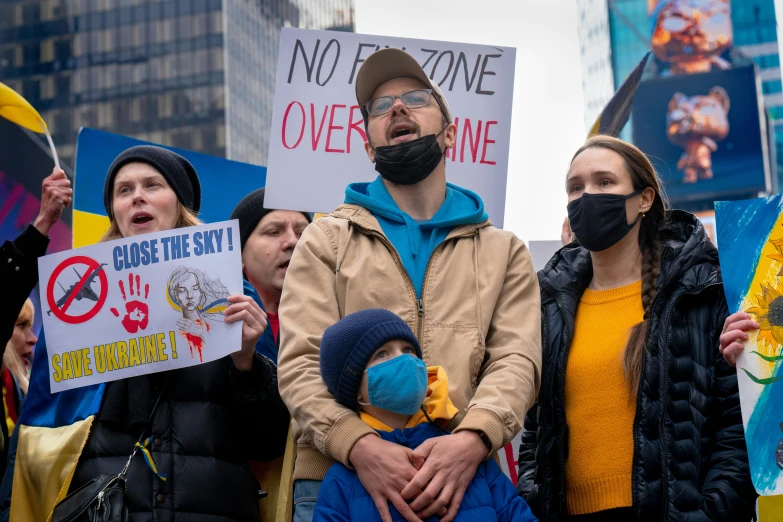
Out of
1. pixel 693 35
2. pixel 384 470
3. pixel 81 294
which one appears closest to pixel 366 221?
pixel 384 470

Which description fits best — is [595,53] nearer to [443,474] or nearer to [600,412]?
[600,412]

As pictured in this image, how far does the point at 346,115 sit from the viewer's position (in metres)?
5.54

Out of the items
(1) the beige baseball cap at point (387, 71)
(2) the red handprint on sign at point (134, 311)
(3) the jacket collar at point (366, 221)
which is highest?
(1) the beige baseball cap at point (387, 71)

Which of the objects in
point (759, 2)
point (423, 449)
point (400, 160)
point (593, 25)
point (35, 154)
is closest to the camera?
point (423, 449)

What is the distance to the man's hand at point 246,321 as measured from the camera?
382 cm

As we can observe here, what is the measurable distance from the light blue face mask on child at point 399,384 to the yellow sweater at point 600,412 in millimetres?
947

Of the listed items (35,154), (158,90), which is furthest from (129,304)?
(158,90)

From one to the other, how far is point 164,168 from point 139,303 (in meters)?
0.57

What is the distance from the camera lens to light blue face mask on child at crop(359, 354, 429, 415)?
318 cm

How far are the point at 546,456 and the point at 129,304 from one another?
155 centimetres

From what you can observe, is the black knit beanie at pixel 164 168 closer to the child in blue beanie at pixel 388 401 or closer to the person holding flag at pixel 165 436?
the person holding flag at pixel 165 436

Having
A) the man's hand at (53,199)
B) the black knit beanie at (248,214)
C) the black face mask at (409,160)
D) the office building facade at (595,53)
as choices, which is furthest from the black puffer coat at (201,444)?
the office building facade at (595,53)

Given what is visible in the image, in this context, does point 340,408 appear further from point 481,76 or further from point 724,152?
point 724,152

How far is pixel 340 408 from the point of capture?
3.25 m
